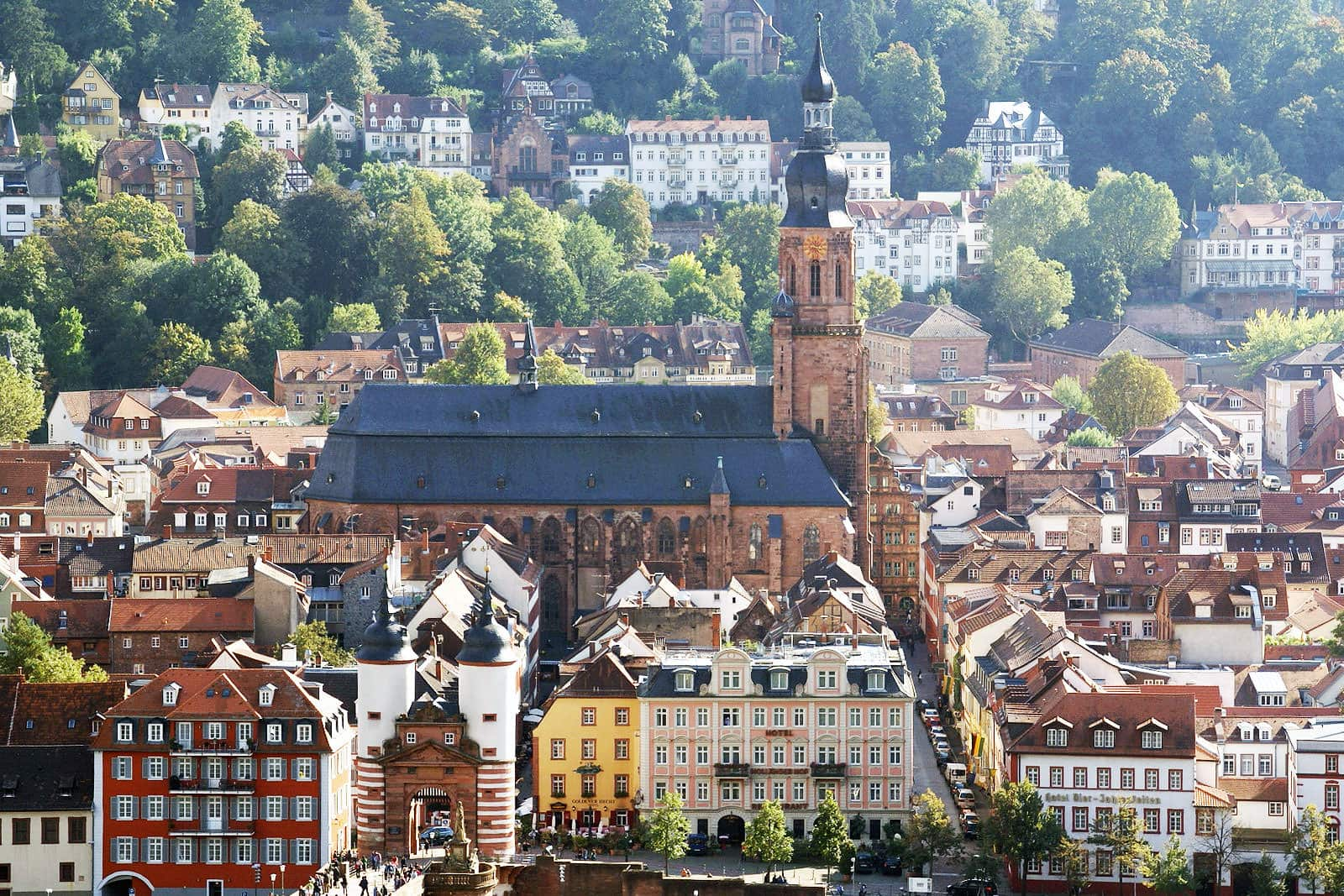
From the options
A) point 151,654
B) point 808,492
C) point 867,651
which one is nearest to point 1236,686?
point 867,651

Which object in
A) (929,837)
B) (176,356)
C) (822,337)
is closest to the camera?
(929,837)

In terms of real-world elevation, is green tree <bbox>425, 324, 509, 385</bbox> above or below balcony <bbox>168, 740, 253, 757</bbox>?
above

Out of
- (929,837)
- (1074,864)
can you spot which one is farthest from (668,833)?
(1074,864)

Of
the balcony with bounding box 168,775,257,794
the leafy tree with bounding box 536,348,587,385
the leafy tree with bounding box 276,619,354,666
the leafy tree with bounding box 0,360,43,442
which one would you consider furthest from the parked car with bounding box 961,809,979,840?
the leafy tree with bounding box 536,348,587,385

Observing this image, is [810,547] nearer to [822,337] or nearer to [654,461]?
[654,461]

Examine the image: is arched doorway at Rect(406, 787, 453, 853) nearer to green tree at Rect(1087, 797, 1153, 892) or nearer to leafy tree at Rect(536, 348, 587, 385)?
green tree at Rect(1087, 797, 1153, 892)

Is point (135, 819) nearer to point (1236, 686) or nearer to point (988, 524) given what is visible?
point (1236, 686)

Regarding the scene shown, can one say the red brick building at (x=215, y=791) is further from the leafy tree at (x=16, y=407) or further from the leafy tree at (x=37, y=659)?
the leafy tree at (x=16, y=407)
